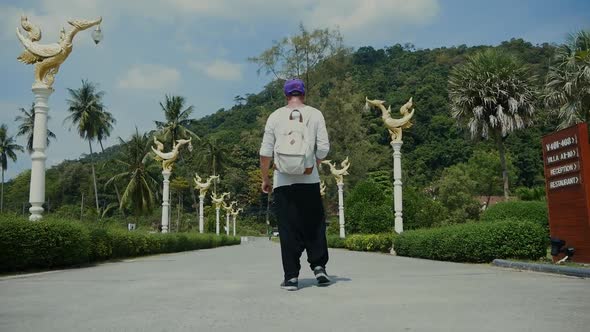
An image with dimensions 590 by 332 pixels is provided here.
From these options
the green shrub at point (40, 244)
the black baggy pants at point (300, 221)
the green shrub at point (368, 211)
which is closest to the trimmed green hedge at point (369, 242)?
the green shrub at point (368, 211)

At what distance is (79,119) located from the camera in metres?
55.2

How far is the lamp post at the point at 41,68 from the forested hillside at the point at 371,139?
2112 centimetres

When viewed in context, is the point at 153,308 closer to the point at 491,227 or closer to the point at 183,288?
the point at 183,288

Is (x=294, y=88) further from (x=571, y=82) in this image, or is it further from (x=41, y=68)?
(x=571, y=82)

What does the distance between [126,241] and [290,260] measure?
467 inches

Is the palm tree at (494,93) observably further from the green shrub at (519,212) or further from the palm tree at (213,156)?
the palm tree at (213,156)

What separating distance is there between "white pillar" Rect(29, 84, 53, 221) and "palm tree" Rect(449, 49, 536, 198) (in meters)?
20.5

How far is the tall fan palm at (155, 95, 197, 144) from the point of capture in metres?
55.1

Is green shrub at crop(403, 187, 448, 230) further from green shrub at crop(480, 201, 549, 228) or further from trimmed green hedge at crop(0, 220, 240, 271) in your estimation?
trimmed green hedge at crop(0, 220, 240, 271)

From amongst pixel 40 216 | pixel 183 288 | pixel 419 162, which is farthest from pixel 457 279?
pixel 419 162

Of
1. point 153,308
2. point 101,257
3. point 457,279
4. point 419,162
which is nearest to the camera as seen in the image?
point 153,308

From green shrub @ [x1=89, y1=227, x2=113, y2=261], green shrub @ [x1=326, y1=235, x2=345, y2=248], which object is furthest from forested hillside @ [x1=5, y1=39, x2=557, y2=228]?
green shrub @ [x1=89, y1=227, x2=113, y2=261]

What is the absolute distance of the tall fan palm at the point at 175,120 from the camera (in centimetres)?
5509

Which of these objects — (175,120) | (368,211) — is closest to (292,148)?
(368,211)
